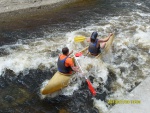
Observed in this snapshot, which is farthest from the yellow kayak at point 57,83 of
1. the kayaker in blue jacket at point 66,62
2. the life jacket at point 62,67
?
the kayaker in blue jacket at point 66,62

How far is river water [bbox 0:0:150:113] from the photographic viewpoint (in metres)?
8.31

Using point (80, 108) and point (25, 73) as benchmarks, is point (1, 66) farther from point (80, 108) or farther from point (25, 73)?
point (80, 108)

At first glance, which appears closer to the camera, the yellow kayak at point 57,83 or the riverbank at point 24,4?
the yellow kayak at point 57,83

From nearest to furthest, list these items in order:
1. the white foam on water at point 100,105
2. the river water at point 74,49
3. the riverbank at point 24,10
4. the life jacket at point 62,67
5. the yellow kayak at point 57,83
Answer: the white foam on water at point 100,105
the yellow kayak at point 57,83
the river water at point 74,49
the life jacket at point 62,67
the riverbank at point 24,10

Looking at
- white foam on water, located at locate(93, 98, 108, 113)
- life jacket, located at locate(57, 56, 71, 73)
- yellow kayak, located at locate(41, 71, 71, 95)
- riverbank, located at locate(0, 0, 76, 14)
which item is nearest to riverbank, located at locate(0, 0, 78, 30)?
riverbank, located at locate(0, 0, 76, 14)

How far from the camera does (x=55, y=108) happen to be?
8070mm

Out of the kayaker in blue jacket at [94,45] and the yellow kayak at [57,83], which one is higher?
the kayaker in blue jacket at [94,45]

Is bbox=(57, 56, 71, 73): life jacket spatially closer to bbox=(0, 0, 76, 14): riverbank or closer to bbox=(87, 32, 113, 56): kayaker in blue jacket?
bbox=(87, 32, 113, 56): kayaker in blue jacket

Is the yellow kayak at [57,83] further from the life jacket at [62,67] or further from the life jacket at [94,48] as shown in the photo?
the life jacket at [94,48]

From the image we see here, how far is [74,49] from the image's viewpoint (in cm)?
1091

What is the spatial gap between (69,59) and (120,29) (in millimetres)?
4831

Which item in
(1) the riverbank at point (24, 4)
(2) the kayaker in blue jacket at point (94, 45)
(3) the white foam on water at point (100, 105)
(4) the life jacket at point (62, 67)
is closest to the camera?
(3) the white foam on water at point (100, 105)

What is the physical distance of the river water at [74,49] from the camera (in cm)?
831

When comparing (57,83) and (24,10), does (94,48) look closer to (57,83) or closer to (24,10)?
(57,83)
